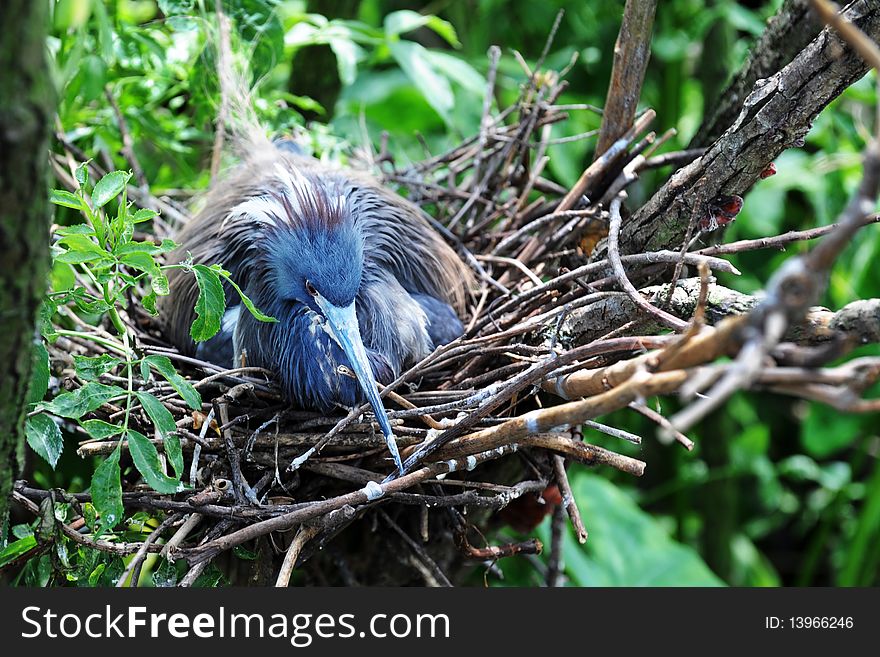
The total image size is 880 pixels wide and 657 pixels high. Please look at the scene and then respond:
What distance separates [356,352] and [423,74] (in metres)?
0.96

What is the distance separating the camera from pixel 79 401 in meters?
1.13

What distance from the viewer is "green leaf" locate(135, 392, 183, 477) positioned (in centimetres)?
113

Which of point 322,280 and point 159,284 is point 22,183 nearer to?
point 159,284

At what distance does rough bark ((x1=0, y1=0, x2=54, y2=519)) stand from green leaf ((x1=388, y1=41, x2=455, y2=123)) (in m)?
1.41

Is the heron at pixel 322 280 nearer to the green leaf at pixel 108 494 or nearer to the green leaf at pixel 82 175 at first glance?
the green leaf at pixel 82 175

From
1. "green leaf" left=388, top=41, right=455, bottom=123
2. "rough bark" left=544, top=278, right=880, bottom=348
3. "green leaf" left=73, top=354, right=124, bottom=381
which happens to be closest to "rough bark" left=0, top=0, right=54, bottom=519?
"green leaf" left=73, top=354, right=124, bottom=381

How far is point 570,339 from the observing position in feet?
4.38

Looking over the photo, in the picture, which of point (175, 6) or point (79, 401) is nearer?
point (79, 401)

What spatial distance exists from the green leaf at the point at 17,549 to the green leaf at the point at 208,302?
1.21 ft

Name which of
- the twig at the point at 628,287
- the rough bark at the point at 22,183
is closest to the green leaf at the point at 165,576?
the rough bark at the point at 22,183

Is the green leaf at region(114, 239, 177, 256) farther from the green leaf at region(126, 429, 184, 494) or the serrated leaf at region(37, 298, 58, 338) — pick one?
the green leaf at region(126, 429, 184, 494)

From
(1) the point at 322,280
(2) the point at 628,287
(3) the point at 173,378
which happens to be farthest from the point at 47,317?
(2) the point at 628,287

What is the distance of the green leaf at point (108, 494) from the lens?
1104 millimetres

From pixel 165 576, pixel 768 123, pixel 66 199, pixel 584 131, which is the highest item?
pixel 768 123
